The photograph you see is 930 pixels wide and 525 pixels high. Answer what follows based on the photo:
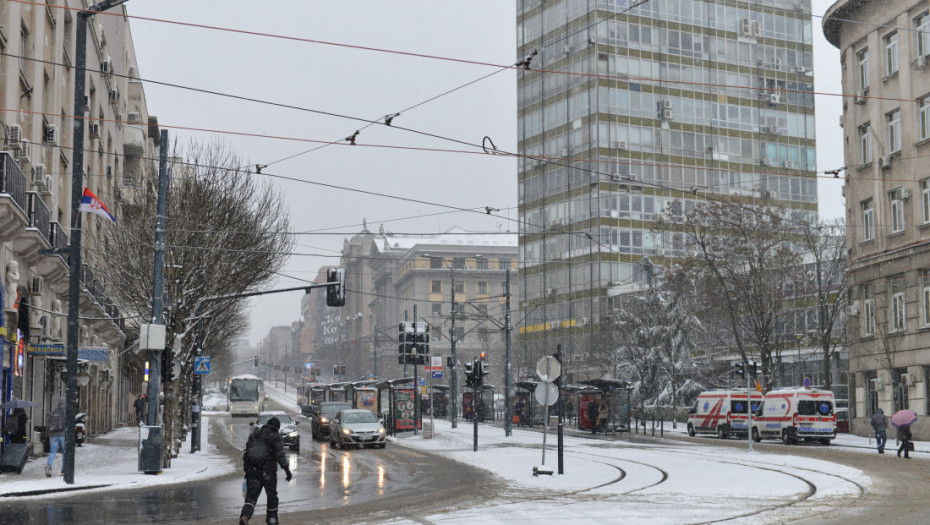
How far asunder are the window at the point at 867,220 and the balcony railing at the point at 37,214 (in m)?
32.4

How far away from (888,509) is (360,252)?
156255mm

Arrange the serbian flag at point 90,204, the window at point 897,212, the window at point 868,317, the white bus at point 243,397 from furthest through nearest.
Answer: the white bus at point 243,397, the window at point 868,317, the window at point 897,212, the serbian flag at point 90,204

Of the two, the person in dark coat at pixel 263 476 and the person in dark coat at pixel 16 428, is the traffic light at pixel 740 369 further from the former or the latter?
the person in dark coat at pixel 263 476

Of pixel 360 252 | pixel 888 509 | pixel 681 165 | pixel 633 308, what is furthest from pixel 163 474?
pixel 360 252

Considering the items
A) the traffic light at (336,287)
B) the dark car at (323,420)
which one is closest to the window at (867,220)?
the dark car at (323,420)

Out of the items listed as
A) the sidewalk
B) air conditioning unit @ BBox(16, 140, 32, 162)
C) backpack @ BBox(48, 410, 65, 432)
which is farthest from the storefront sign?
air conditioning unit @ BBox(16, 140, 32, 162)

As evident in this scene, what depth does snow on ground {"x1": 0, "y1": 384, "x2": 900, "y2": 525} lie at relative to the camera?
50.4ft

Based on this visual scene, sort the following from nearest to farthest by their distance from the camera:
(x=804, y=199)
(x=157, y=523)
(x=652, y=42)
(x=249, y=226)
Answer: (x=157, y=523)
(x=249, y=226)
(x=652, y=42)
(x=804, y=199)

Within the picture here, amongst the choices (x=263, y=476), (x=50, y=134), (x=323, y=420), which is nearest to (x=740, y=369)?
(x=323, y=420)

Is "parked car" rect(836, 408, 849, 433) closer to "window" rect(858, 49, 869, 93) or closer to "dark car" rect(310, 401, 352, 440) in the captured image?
"window" rect(858, 49, 869, 93)

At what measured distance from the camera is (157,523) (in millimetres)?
14750

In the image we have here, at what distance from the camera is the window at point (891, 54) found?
43188 mm

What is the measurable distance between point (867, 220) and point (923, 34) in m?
8.18

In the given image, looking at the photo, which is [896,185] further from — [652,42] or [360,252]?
[360,252]
